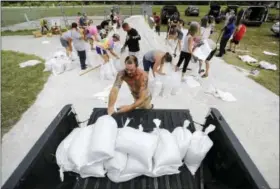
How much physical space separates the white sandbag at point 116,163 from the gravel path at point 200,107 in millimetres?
1712

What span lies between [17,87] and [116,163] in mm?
4309

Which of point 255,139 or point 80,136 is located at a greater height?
point 80,136

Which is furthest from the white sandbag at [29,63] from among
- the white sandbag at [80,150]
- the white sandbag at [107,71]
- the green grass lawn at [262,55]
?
the green grass lawn at [262,55]

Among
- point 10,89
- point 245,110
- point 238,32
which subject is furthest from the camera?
point 238,32

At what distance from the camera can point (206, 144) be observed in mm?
1538

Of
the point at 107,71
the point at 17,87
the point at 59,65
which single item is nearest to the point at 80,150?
the point at 107,71

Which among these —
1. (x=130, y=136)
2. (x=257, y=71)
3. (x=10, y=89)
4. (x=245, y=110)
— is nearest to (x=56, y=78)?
(x=10, y=89)

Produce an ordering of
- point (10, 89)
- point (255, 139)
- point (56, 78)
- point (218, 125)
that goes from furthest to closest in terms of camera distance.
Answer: point (56, 78) < point (10, 89) < point (255, 139) < point (218, 125)

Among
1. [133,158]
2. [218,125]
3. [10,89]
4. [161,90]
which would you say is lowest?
[10,89]

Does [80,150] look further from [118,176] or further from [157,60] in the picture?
[157,60]

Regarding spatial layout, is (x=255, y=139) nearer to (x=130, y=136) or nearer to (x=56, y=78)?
(x=130, y=136)

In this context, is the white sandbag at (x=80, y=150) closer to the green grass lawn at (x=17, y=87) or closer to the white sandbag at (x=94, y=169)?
the white sandbag at (x=94, y=169)

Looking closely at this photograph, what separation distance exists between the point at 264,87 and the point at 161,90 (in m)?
2.85

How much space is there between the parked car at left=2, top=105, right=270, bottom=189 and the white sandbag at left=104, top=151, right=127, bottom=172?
0.15m
